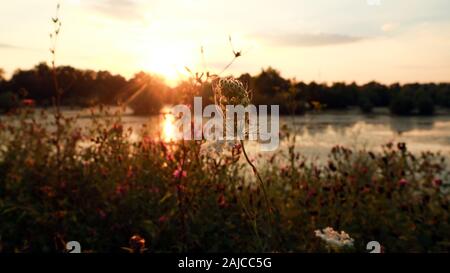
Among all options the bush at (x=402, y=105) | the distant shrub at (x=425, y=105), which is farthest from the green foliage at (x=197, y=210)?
the bush at (x=402, y=105)

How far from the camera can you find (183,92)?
8.96 feet

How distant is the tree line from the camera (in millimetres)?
3689

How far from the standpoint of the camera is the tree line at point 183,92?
12.1ft

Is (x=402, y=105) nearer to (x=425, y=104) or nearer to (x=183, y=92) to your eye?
(x=425, y=104)

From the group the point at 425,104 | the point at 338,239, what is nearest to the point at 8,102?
the point at 338,239

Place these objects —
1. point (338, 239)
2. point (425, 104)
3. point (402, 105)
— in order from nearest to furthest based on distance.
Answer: point (338, 239)
point (425, 104)
point (402, 105)

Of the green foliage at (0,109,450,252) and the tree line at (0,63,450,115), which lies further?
the tree line at (0,63,450,115)

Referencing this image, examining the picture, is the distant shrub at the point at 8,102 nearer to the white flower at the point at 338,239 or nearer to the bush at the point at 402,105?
the white flower at the point at 338,239

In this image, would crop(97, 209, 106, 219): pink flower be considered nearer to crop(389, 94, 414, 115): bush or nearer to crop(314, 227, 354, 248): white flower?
crop(314, 227, 354, 248): white flower

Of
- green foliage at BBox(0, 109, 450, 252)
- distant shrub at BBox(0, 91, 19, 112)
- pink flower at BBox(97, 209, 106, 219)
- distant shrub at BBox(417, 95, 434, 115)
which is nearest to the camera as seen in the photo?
green foliage at BBox(0, 109, 450, 252)

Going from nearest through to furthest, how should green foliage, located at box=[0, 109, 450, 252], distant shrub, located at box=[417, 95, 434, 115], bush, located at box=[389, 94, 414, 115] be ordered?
green foliage, located at box=[0, 109, 450, 252]
distant shrub, located at box=[417, 95, 434, 115]
bush, located at box=[389, 94, 414, 115]

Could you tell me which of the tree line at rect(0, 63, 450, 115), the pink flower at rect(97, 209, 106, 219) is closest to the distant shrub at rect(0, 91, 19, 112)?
the tree line at rect(0, 63, 450, 115)
